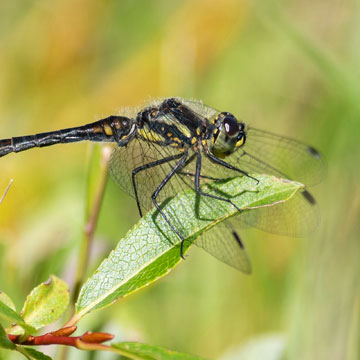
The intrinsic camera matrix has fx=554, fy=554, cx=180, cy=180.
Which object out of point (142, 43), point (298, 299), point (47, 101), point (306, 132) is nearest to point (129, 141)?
point (298, 299)

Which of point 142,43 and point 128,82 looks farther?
point 142,43

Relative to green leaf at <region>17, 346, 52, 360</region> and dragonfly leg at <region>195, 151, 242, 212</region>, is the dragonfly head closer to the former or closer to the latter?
dragonfly leg at <region>195, 151, 242, 212</region>

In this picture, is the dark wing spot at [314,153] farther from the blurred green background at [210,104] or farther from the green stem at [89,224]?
the green stem at [89,224]

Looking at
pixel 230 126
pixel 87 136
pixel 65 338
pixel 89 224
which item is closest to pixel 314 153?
pixel 230 126

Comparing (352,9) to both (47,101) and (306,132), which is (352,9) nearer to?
(306,132)

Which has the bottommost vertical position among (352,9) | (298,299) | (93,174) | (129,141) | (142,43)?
(298,299)

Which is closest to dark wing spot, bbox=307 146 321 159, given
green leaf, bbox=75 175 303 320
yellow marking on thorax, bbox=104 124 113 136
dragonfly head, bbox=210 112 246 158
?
dragonfly head, bbox=210 112 246 158
